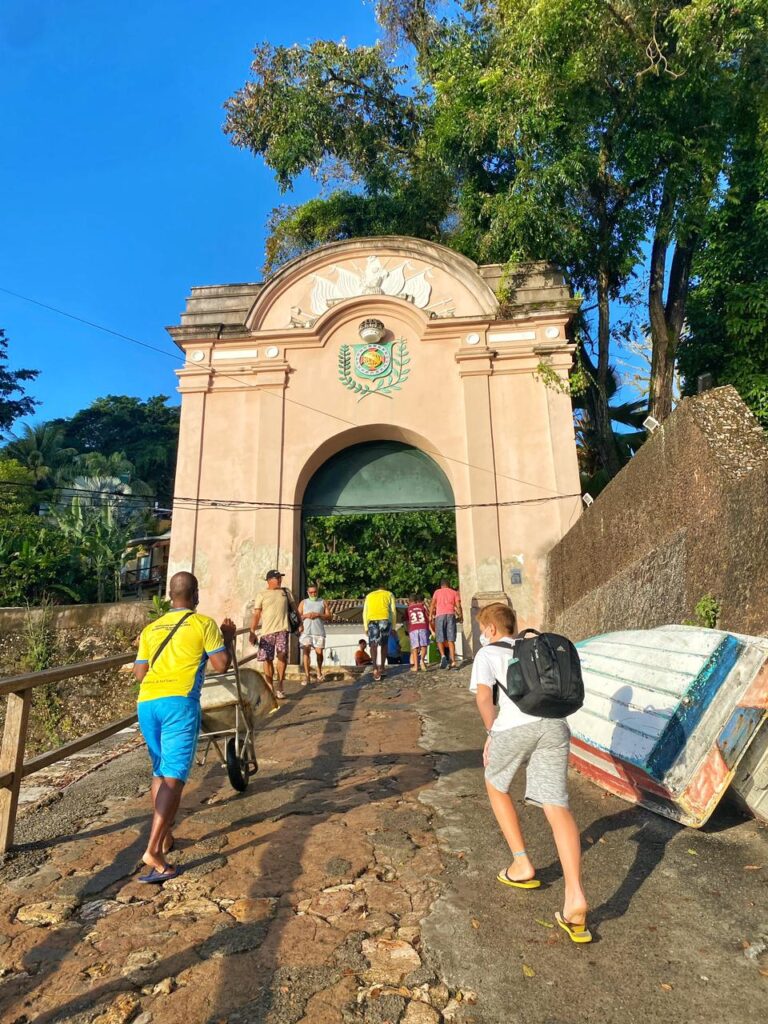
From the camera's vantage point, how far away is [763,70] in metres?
10.2

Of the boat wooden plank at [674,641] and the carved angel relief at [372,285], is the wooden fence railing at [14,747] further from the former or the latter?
the carved angel relief at [372,285]

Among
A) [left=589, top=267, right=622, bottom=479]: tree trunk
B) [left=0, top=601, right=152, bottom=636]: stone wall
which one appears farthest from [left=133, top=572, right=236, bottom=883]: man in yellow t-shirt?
[left=589, top=267, right=622, bottom=479]: tree trunk

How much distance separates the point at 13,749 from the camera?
13.0ft

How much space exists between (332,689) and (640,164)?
1027 centimetres

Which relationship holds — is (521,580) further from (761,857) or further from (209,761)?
(761,857)

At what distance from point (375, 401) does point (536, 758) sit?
1108 centimetres

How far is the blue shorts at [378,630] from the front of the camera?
1059cm

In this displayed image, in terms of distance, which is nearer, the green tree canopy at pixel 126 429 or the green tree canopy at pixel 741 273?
the green tree canopy at pixel 741 273

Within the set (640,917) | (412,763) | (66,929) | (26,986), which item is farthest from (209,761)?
(640,917)

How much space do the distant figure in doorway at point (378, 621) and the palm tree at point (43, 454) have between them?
1023 inches

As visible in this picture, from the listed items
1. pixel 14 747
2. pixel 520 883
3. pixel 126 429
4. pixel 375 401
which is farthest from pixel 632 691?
pixel 126 429

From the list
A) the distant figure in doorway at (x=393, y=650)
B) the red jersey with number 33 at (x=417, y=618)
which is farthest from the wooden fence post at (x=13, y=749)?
the distant figure in doorway at (x=393, y=650)

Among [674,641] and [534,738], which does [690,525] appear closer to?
[674,641]

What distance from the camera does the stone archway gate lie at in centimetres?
1273
